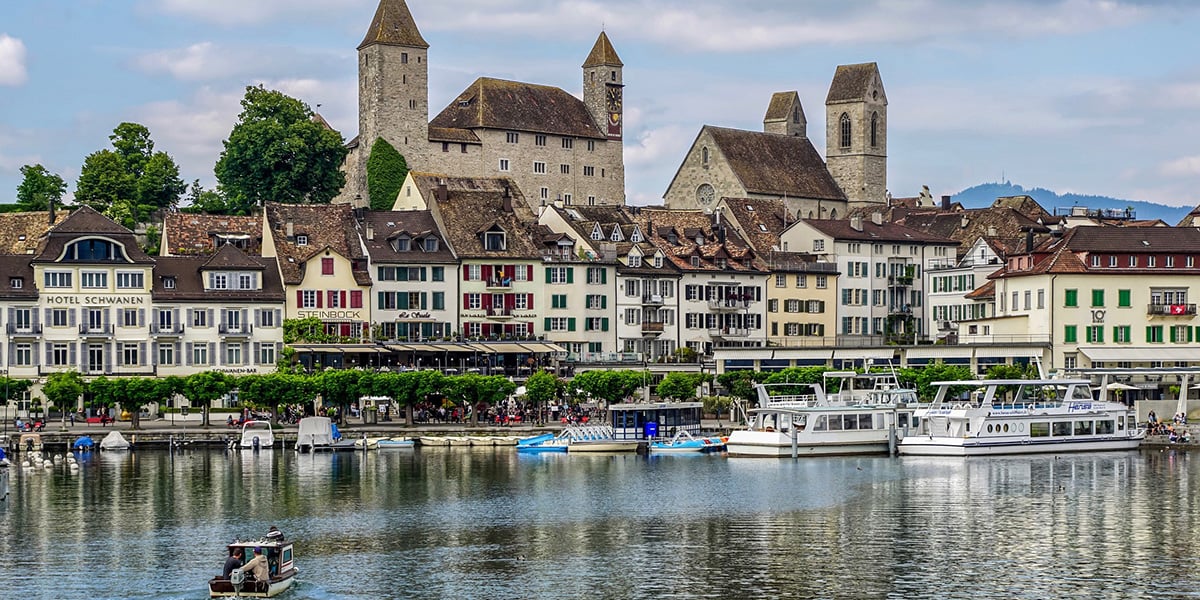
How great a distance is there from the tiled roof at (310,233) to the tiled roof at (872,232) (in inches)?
1391

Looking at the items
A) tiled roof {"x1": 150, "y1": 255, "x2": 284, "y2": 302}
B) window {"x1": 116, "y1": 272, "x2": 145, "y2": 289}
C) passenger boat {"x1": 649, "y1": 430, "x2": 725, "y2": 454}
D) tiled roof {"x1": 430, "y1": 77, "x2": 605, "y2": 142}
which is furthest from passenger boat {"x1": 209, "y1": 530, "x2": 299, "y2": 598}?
tiled roof {"x1": 430, "y1": 77, "x2": 605, "y2": 142}

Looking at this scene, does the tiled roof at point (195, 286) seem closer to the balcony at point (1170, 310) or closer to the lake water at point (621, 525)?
the lake water at point (621, 525)

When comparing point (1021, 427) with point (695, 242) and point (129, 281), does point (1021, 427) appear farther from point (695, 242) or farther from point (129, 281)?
point (129, 281)

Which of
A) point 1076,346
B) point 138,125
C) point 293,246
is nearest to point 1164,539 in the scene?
point 1076,346

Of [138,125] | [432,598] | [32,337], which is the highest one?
[138,125]

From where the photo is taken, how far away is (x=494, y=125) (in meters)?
171

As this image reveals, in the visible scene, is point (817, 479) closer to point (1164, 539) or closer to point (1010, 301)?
point (1164, 539)

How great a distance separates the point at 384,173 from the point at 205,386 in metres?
50.2

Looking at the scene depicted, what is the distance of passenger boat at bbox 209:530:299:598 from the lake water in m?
0.93

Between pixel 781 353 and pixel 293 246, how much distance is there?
104ft

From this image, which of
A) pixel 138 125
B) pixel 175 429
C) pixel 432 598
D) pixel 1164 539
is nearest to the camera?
pixel 432 598

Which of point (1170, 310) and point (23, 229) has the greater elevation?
point (23, 229)

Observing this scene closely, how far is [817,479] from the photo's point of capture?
93500 mm

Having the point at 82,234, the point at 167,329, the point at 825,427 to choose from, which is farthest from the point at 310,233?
the point at 825,427
